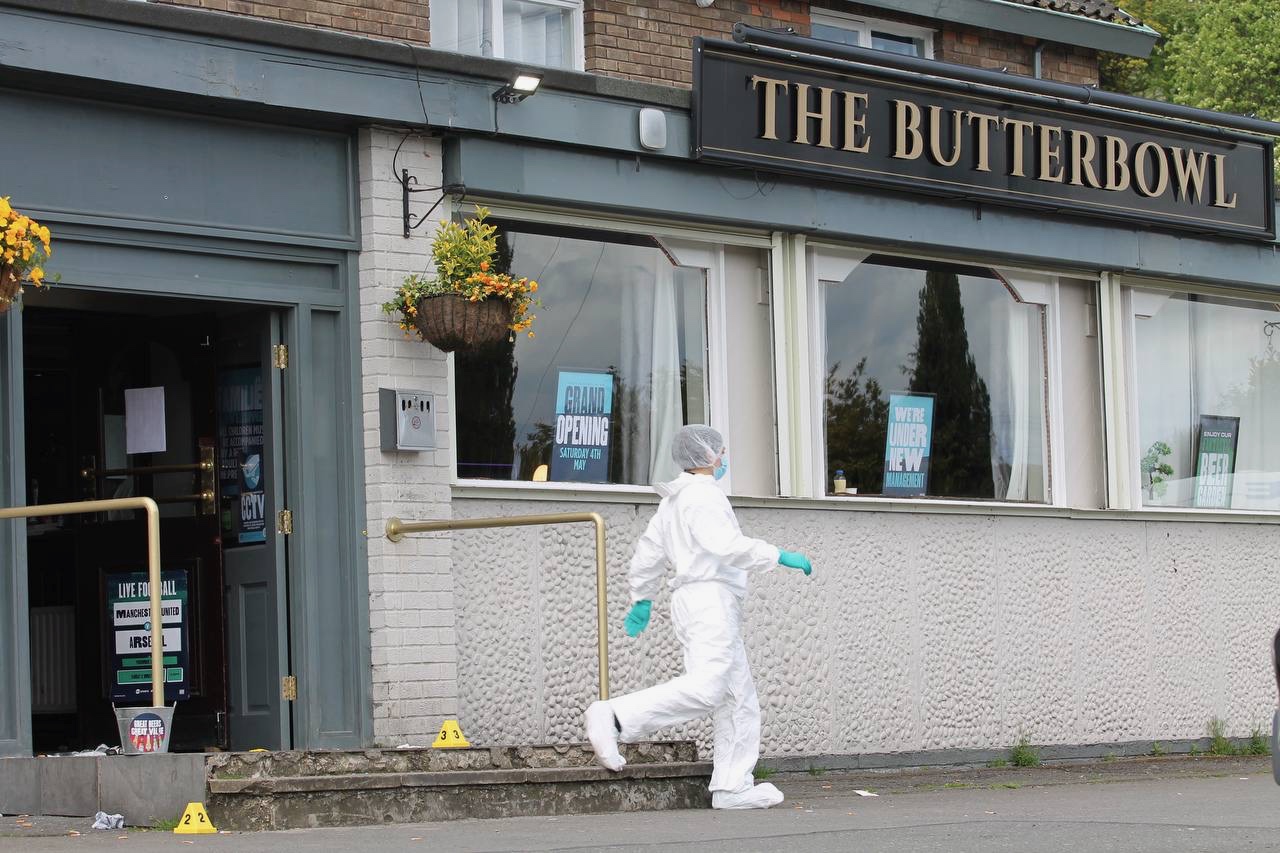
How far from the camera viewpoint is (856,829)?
862 cm

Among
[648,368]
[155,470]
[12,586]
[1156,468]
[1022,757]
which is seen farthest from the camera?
[1156,468]

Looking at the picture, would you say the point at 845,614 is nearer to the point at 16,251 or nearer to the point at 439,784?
the point at 439,784

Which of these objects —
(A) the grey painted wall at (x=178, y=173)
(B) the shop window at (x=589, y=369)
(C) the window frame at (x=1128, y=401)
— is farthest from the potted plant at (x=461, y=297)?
(C) the window frame at (x=1128, y=401)

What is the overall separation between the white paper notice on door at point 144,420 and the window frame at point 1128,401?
22.7 ft

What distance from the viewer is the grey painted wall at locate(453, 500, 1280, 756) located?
11.7m

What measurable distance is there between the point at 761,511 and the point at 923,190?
8.40 ft

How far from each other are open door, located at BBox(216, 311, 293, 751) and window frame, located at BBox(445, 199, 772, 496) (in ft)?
4.81

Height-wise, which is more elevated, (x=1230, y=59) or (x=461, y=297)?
(x=1230, y=59)

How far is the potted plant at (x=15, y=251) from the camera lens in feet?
30.8

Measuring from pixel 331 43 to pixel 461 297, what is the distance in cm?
156

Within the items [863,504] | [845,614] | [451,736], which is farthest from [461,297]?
[845,614]

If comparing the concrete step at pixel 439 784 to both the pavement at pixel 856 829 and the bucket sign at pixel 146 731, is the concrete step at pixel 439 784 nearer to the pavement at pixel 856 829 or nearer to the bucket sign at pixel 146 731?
the pavement at pixel 856 829

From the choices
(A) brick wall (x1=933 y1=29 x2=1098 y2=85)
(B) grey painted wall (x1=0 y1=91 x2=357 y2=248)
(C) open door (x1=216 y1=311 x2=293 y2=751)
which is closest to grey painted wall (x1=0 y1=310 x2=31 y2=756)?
(B) grey painted wall (x1=0 y1=91 x2=357 y2=248)

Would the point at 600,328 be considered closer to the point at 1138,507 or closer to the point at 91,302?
the point at 91,302
